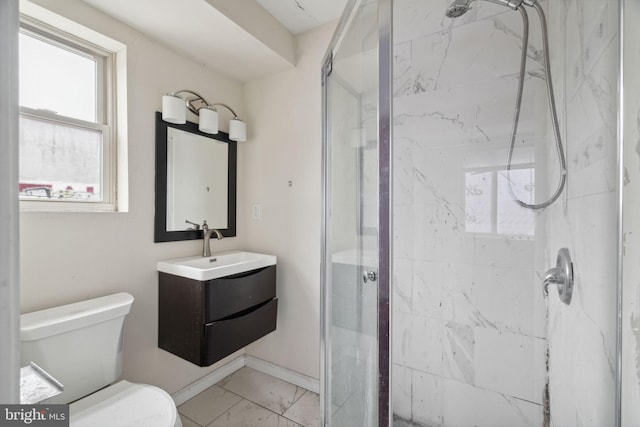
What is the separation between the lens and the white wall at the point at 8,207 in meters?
0.35

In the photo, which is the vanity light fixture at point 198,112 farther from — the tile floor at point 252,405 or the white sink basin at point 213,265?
the tile floor at point 252,405

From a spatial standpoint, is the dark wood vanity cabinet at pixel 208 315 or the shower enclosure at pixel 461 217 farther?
the dark wood vanity cabinet at pixel 208 315

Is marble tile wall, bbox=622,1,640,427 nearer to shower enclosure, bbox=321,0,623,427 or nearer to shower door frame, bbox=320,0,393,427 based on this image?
shower enclosure, bbox=321,0,623,427

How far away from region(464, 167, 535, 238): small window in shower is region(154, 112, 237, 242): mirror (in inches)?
59.8

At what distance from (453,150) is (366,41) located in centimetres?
62

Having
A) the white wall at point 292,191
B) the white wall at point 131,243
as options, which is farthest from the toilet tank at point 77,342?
the white wall at point 292,191

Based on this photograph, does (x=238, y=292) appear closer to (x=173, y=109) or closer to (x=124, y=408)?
(x=124, y=408)

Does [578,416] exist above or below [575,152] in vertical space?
below

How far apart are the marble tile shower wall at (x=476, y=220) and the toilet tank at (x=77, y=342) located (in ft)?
4.39

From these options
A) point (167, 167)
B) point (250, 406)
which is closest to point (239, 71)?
point (167, 167)

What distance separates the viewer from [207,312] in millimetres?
1453

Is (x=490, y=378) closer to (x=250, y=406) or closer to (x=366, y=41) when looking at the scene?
(x=250, y=406)

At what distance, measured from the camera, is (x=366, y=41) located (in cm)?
112

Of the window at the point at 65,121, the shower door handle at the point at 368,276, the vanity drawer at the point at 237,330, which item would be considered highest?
the window at the point at 65,121
